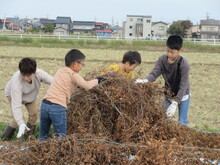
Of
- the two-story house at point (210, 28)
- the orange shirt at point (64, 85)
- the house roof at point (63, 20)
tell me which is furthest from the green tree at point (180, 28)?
the orange shirt at point (64, 85)

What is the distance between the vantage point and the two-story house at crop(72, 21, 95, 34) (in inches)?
2972

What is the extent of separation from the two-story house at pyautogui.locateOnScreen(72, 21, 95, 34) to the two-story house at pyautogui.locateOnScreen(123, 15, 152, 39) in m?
12.2

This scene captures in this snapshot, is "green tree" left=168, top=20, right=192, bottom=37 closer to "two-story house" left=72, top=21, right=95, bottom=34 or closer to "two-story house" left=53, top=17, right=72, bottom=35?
"two-story house" left=72, top=21, right=95, bottom=34

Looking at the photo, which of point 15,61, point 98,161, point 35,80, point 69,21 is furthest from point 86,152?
point 69,21

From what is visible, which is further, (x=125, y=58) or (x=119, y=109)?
(x=125, y=58)

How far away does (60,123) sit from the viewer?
3869 mm

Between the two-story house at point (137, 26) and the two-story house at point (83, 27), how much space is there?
12172mm

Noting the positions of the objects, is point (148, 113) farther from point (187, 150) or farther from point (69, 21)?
point (69, 21)

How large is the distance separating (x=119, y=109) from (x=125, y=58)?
0.94 m

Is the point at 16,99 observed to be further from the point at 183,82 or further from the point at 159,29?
the point at 159,29

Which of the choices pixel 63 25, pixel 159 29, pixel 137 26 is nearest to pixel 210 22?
pixel 159 29

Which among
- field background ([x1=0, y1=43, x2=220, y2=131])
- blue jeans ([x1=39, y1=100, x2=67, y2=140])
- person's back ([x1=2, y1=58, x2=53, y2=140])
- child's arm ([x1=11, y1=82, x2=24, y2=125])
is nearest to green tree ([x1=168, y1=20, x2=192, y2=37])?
field background ([x1=0, y1=43, x2=220, y2=131])

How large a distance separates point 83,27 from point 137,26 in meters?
15.9

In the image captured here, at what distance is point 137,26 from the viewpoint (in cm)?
6925
